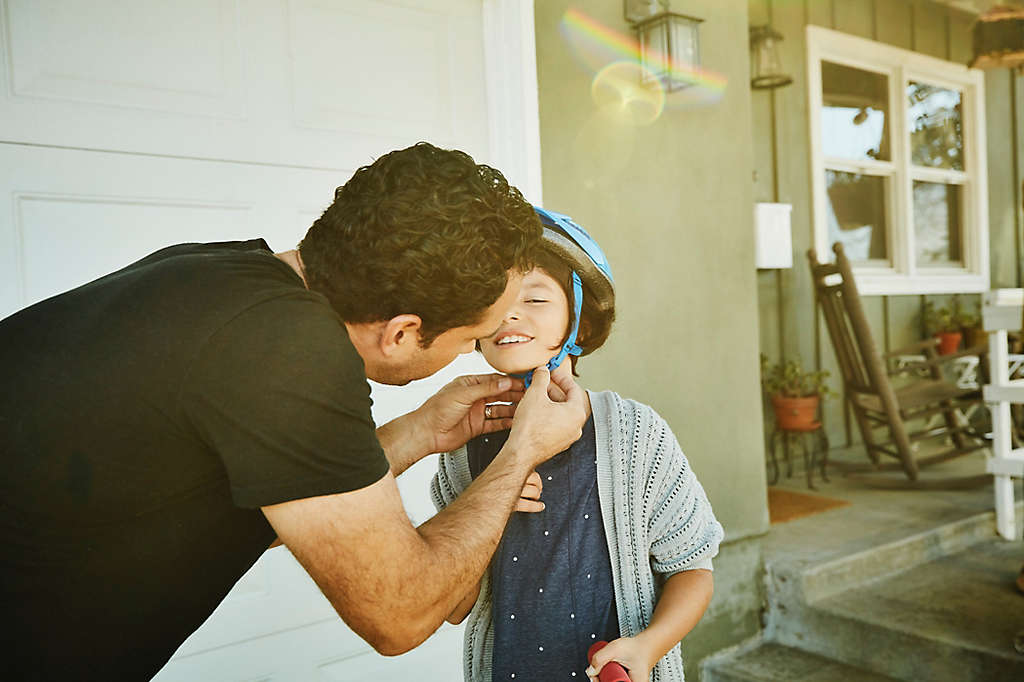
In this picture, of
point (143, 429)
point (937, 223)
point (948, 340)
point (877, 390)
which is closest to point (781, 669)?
point (877, 390)

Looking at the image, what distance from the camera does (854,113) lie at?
5590 mm

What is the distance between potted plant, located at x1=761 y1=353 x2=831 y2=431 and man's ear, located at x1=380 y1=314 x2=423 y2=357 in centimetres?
385

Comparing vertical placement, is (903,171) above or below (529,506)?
above

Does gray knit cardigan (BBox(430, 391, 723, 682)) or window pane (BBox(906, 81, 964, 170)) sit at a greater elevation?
window pane (BBox(906, 81, 964, 170))

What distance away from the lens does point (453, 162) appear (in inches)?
47.1

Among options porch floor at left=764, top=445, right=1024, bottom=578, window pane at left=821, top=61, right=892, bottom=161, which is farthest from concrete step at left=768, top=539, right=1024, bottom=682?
window pane at left=821, top=61, right=892, bottom=161

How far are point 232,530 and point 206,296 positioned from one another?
38cm

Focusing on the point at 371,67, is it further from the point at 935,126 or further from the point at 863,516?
the point at 935,126

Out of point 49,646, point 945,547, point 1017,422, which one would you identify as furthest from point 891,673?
point 1017,422

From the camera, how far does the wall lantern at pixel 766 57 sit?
4629 mm

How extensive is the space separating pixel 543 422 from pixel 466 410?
0.23 m

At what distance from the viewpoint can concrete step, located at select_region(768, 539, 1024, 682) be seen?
2729 millimetres

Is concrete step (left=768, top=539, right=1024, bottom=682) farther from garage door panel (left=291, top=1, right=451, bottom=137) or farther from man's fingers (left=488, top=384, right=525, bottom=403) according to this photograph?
garage door panel (left=291, top=1, right=451, bottom=137)

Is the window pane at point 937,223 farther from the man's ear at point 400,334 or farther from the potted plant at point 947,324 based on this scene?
the man's ear at point 400,334
